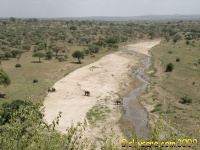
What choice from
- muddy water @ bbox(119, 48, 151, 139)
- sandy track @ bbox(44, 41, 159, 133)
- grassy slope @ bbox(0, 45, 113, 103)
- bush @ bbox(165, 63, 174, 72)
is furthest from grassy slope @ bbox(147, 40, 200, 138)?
grassy slope @ bbox(0, 45, 113, 103)

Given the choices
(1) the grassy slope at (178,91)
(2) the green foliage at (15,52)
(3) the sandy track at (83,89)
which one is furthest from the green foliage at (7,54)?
(1) the grassy slope at (178,91)

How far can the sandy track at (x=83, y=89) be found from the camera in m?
30.5

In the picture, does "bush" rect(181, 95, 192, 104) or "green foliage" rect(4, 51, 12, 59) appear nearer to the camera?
"bush" rect(181, 95, 192, 104)

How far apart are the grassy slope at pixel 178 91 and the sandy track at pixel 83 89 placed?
21.4ft

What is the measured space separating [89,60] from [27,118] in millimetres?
55512

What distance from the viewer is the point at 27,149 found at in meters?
8.66

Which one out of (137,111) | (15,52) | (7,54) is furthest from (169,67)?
(7,54)

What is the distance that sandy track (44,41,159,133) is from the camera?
30.5 meters

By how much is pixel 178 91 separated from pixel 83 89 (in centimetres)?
1496

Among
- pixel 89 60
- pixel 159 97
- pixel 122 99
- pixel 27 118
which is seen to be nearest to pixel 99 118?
pixel 122 99

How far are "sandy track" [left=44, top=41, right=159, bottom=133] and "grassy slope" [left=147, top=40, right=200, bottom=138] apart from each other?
21.4ft

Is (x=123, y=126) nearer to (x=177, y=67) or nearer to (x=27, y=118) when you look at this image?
(x=27, y=118)

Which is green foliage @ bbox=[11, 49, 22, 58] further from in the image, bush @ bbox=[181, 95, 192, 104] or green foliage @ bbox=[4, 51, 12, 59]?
bush @ bbox=[181, 95, 192, 104]

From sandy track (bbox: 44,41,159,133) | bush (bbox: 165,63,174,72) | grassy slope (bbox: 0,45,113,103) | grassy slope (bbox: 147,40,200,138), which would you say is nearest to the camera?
grassy slope (bbox: 147,40,200,138)
